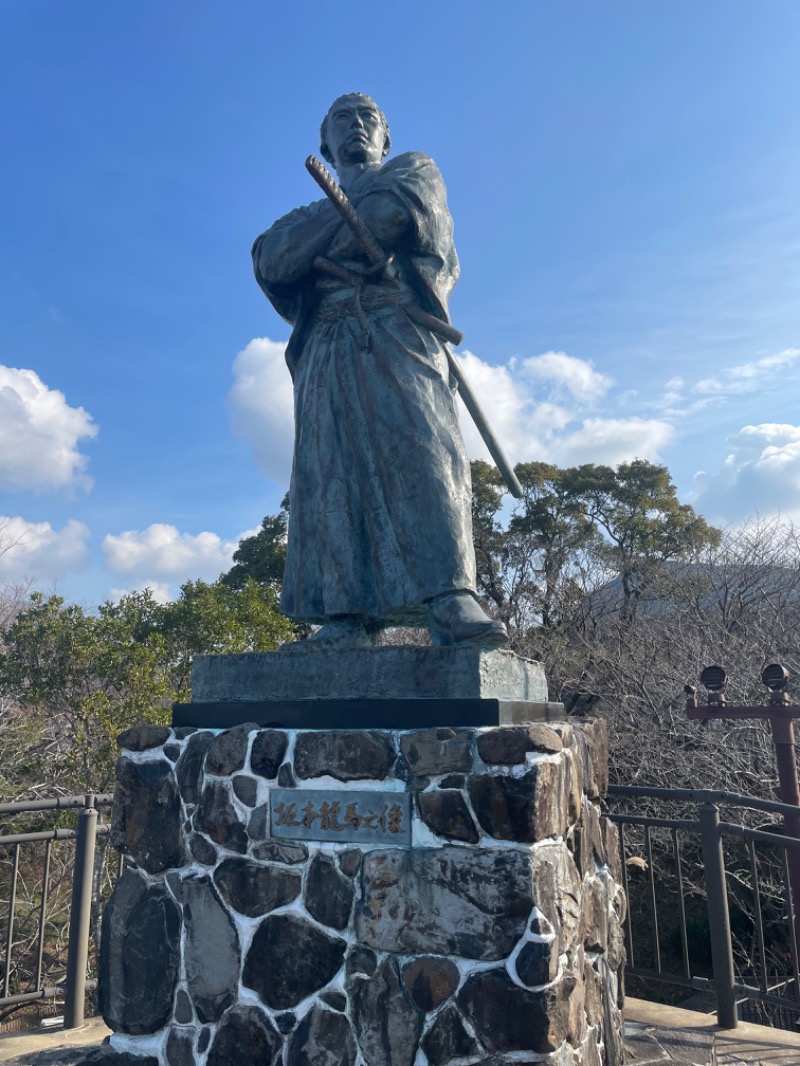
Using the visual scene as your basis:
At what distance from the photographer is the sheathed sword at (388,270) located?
289cm

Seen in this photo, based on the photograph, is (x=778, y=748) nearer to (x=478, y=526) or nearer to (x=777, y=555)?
(x=777, y=555)

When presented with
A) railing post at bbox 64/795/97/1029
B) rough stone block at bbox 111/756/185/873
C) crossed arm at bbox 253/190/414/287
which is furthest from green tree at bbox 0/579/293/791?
crossed arm at bbox 253/190/414/287

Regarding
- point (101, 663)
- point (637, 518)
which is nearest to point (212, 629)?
point (101, 663)

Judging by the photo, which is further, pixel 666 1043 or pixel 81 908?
pixel 81 908

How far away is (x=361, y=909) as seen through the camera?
240 centimetres

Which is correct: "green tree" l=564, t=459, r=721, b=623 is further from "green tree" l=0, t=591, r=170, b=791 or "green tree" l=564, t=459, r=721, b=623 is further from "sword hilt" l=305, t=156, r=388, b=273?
"sword hilt" l=305, t=156, r=388, b=273

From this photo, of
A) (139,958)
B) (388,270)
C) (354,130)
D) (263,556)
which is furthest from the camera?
(263,556)

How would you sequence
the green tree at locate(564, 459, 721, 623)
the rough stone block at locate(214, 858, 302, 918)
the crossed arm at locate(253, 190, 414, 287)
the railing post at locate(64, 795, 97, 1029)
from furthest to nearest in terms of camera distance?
the green tree at locate(564, 459, 721, 623), the railing post at locate(64, 795, 97, 1029), the crossed arm at locate(253, 190, 414, 287), the rough stone block at locate(214, 858, 302, 918)

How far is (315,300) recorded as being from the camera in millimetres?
3461

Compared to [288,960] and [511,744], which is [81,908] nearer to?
[288,960]

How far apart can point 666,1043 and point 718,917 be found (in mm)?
635

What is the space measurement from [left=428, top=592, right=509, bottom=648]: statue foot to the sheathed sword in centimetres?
61

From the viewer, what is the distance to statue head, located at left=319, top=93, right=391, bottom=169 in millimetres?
3480

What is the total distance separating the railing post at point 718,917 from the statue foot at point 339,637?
6.71 feet
